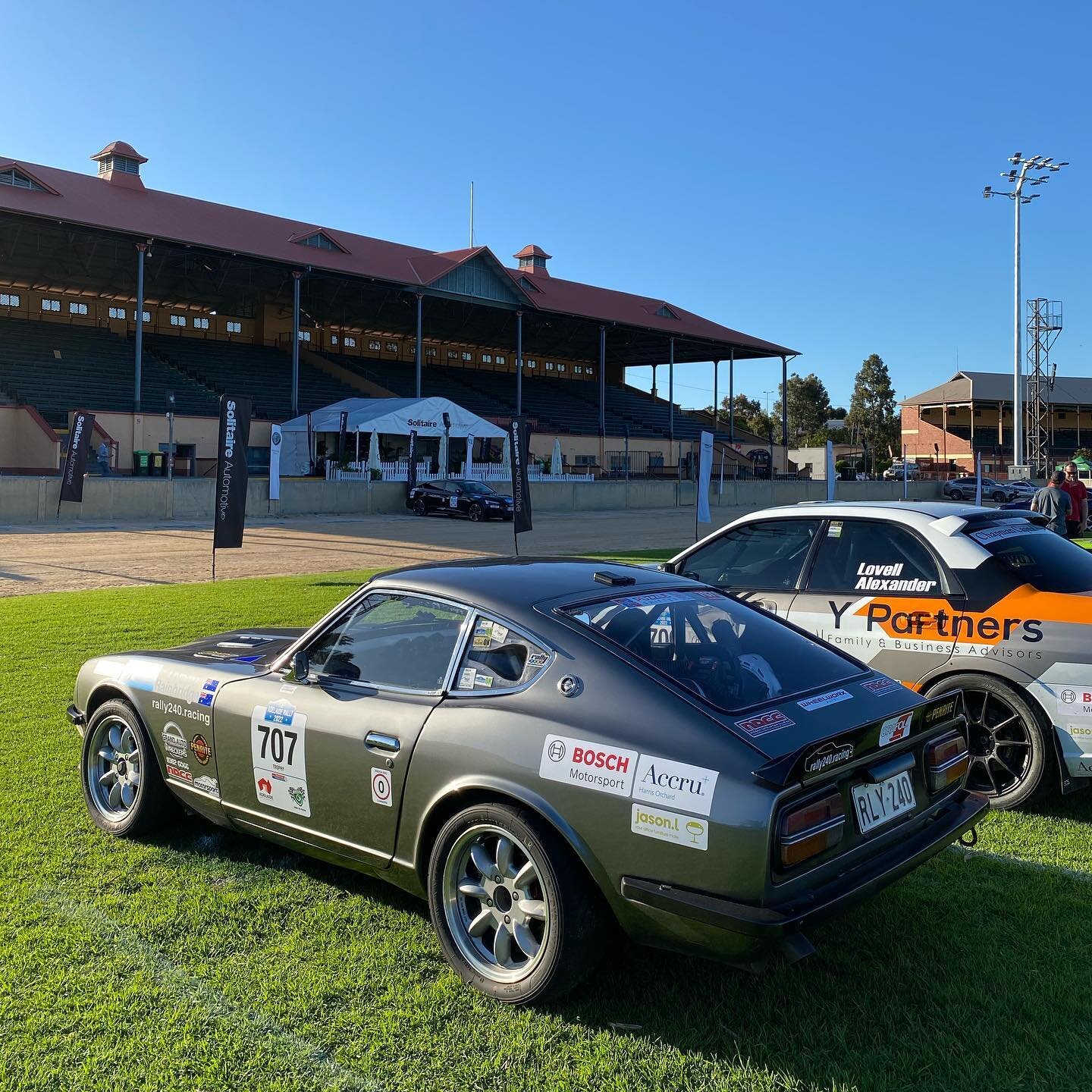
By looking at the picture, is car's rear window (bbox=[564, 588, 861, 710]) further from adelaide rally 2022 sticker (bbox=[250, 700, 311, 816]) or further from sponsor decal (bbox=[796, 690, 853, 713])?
adelaide rally 2022 sticker (bbox=[250, 700, 311, 816])

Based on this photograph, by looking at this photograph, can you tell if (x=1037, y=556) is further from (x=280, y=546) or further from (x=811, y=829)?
(x=280, y=546)

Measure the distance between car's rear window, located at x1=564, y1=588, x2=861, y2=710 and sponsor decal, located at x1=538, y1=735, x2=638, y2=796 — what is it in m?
0.35

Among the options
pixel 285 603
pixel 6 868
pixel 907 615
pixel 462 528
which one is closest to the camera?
pixel 6 868

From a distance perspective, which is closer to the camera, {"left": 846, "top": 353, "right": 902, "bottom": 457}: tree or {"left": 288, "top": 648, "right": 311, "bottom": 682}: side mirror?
{"left": 288, "top": 648, "right": 311, "bottom": 682}: side mirror

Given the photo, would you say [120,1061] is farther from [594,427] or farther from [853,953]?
[594,427]

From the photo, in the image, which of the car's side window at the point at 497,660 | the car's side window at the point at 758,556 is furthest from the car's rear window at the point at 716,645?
the car's side window at the point at 758,556

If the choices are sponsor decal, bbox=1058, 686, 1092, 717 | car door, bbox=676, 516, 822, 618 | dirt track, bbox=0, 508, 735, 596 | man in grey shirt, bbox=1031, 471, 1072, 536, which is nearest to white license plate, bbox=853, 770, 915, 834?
sponsor decal, bbox=1058, 686, 1092, 717

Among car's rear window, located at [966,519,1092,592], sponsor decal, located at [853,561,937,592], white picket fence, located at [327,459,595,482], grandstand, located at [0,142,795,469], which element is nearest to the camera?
car's rear window, located at [966,519,1092,592]

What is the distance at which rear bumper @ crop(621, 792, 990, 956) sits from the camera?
9.09 feet

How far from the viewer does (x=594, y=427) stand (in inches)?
2292

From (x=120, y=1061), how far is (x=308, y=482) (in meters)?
30.9

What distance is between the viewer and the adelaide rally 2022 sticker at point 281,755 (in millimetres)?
3875

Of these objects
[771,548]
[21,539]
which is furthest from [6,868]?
[21,539]

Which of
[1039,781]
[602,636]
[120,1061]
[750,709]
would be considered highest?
[602,636]
